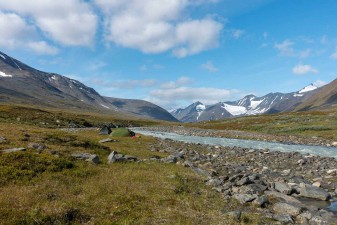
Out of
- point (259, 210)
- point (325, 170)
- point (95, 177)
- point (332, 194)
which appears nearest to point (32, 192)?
point (95, 177)

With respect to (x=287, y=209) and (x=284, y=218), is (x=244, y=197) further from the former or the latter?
(x=284, y=218)

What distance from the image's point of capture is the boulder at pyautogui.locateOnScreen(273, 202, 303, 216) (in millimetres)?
17062

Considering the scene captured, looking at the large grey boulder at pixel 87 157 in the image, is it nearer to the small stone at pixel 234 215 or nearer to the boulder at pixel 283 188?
the small stone at pixel 234 215

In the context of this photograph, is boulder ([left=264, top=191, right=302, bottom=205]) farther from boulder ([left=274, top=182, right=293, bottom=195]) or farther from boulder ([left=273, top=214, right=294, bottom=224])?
boulder ([left=273, top=214, right=294, bottom=224])

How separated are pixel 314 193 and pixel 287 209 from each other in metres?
6.15

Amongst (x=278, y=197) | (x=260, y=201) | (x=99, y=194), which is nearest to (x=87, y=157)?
(x=99, y=194)

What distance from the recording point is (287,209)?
1739cm

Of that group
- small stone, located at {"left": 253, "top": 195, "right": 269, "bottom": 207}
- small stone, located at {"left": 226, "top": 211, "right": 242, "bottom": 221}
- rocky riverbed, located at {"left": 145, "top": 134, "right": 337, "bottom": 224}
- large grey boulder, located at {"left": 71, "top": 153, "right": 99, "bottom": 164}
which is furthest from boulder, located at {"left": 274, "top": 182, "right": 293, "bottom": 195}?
large grey boulder, located at {"left": 71, "top": 153, "right": 99, "bottom": 164}

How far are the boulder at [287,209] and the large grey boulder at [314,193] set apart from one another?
5.12 m

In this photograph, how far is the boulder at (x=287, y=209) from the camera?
56.0 feet

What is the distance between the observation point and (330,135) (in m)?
70.0

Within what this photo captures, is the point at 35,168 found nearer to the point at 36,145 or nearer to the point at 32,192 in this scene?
the point at 32,192

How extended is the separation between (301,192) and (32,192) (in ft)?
60.1

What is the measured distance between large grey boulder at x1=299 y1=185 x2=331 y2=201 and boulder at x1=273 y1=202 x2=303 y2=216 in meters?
5.12
